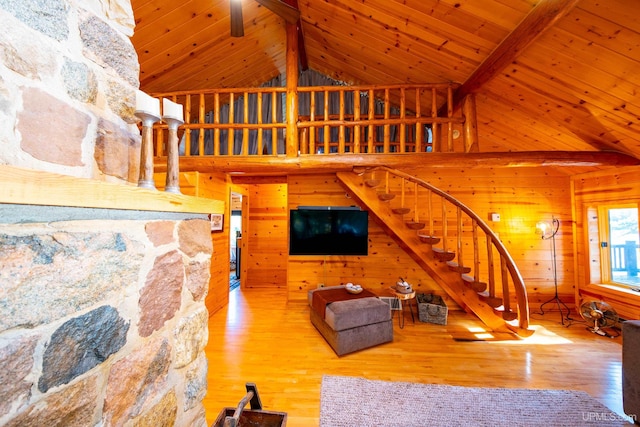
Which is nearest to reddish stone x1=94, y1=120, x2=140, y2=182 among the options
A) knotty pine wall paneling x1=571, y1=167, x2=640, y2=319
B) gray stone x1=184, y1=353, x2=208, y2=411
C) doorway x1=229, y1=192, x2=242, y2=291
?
gray stone x1=184, y1=353, x2=208, y2=411

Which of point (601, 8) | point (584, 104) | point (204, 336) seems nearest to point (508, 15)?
point (601, 8)

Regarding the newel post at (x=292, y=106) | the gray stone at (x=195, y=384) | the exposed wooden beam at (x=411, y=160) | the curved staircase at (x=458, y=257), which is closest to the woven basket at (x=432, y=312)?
the curved staircase at (x=458, y=257)

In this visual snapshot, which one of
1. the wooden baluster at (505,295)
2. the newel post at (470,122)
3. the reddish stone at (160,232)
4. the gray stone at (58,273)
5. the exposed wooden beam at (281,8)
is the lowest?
the wooden baluster at (505,295)

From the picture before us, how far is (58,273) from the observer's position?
62cm

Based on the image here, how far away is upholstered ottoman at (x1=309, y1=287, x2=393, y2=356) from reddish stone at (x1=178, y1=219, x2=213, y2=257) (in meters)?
2.01

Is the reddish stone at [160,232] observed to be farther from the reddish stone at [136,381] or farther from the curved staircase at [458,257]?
the curved staircase at [458,257]

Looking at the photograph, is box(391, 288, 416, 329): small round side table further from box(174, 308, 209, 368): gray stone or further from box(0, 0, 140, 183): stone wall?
box(0, 0, 140, 183): stone wall

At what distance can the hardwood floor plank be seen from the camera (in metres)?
2.23

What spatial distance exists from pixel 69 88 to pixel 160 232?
530mm

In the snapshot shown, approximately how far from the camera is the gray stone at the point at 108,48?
88 cm

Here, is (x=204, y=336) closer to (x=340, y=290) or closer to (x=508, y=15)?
(x=340, y=290)

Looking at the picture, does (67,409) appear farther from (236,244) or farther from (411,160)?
Result: (236,244)

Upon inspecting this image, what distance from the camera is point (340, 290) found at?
Result: 11.8 ft

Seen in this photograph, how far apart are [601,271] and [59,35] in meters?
6.22
